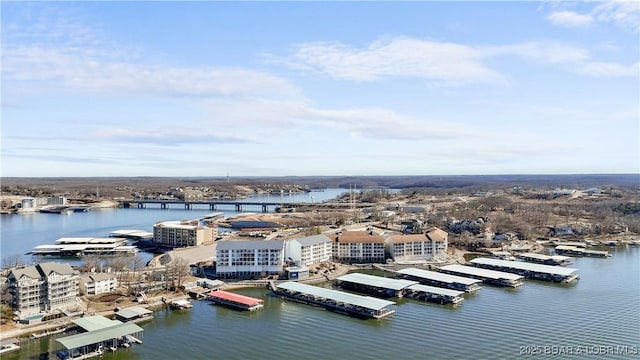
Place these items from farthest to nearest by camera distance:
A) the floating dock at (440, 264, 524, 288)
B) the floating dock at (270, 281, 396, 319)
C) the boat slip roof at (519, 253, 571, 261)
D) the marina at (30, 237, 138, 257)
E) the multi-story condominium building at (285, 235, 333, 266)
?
the marina at (30, 237, 138, 257), the boat slip roof at (519, 253, 571, 261), the multi-story condominium building at (285, 235, 333, 266), the floating dock at (440, 264, 524, 288), the floating dock at (270, 281, 396, 319)

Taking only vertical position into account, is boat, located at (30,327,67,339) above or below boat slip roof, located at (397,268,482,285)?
below

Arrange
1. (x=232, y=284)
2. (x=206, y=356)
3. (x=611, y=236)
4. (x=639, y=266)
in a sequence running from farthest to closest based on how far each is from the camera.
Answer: (x=611, y=236)
(x=639, y=266)
(x=232, y=284)
(x=206, y=356)

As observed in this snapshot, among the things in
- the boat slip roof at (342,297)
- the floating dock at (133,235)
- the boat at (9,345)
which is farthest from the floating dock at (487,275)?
the floating dock at (133,235)

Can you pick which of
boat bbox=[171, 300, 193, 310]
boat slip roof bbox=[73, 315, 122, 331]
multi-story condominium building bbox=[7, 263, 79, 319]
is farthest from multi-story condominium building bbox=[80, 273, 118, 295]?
boat slip roof bbox=[73, 315, 122, 331]

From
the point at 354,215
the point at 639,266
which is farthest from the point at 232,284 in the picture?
the point at 354,215

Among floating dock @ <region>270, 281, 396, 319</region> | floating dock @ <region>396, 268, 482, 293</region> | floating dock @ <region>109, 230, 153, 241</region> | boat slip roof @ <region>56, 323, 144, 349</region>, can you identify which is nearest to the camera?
boat slip roof @ <region>56, 323, 144, 349</region>

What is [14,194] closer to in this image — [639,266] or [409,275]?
[409,275]

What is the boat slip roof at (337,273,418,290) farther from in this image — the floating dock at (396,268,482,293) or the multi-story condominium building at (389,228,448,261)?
the multi-story condominium building at (389,228,448,261)
